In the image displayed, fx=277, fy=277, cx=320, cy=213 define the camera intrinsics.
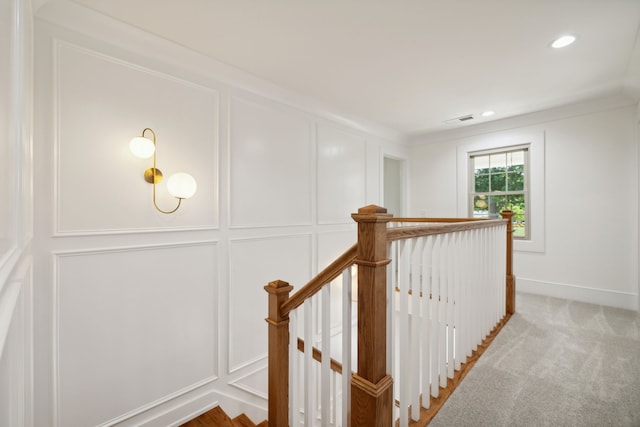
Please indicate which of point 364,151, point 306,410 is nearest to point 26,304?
point 306,410

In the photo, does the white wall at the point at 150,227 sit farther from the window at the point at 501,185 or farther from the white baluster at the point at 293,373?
the window at the point at 501,185

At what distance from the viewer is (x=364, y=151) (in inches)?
164

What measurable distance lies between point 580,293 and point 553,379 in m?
2.50

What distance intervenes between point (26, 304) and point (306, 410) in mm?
1533

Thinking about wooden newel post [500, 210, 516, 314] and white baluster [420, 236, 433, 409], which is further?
wooden newel post [500, 210, 516, 314]

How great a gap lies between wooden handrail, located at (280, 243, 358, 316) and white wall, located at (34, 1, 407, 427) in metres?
1.34

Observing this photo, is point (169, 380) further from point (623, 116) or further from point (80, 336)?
point (623, 116)

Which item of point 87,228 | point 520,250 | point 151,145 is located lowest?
point 520,250

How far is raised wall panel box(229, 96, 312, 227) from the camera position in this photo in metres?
2.68

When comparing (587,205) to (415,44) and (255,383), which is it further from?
(255,383)

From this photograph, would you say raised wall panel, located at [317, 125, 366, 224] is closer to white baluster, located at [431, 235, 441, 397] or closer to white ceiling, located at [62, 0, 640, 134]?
white ceiling, located at [62, 0, 640, 134]

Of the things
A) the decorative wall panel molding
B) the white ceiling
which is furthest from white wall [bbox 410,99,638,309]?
the decorative wall panel molding

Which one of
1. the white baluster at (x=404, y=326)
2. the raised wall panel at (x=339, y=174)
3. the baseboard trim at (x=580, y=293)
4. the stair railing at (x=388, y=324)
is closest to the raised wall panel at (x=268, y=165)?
the raised wall panel at (x=339, y=174)

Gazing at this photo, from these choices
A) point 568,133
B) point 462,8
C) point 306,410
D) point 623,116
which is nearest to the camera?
point 306,410
